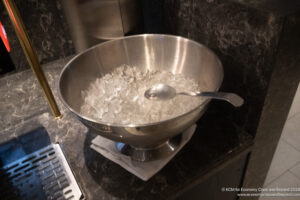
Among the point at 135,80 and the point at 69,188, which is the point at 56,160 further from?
the point at 135,80

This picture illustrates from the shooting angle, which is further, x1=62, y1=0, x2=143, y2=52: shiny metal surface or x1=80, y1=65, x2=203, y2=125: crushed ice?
x1=62, y1=0, x2=143, y2=52: shiny metal surface

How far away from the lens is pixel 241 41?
73 centimetres

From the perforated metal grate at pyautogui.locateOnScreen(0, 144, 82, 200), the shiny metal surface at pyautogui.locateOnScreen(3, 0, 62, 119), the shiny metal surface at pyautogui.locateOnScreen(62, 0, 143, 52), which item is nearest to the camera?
the shiny metal surface at pyautogui.locateOnScreen(3, 0, 62, 119)

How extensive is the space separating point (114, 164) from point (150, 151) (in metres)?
0.12

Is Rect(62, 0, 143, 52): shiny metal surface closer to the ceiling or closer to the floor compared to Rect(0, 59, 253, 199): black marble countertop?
closer to the ceiling

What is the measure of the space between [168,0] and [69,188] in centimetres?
81

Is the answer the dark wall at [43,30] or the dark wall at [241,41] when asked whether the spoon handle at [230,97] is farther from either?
the dark wall at [43,30]

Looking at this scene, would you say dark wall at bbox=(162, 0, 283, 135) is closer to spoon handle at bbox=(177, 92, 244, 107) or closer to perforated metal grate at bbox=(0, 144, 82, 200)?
spoon handle at bbox=(177, 92, 244, 107)

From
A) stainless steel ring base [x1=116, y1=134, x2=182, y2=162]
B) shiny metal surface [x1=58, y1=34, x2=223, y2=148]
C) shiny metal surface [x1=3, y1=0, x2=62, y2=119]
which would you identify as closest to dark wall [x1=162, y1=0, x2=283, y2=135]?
shiny metal surface [x1=58, y1=34, x2=223, y2=148]

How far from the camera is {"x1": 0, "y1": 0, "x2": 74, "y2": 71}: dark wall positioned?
110 centimetres

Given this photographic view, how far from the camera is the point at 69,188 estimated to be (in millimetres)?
686

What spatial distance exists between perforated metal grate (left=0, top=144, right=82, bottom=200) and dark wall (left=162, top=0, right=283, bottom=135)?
0.59 m

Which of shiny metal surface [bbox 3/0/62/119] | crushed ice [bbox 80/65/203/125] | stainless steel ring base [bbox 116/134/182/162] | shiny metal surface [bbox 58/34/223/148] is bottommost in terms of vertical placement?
stainless steel ring base [bbox 116/134/182/162]

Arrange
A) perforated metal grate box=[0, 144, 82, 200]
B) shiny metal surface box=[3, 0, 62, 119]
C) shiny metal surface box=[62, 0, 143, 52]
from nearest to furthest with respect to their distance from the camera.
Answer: shiny metal surface box=[3, 0, 62, 119] < perforated metal grate box=[0, 144, 82, 200] < shiny metal surface box=[62, 0, 143, 52]
